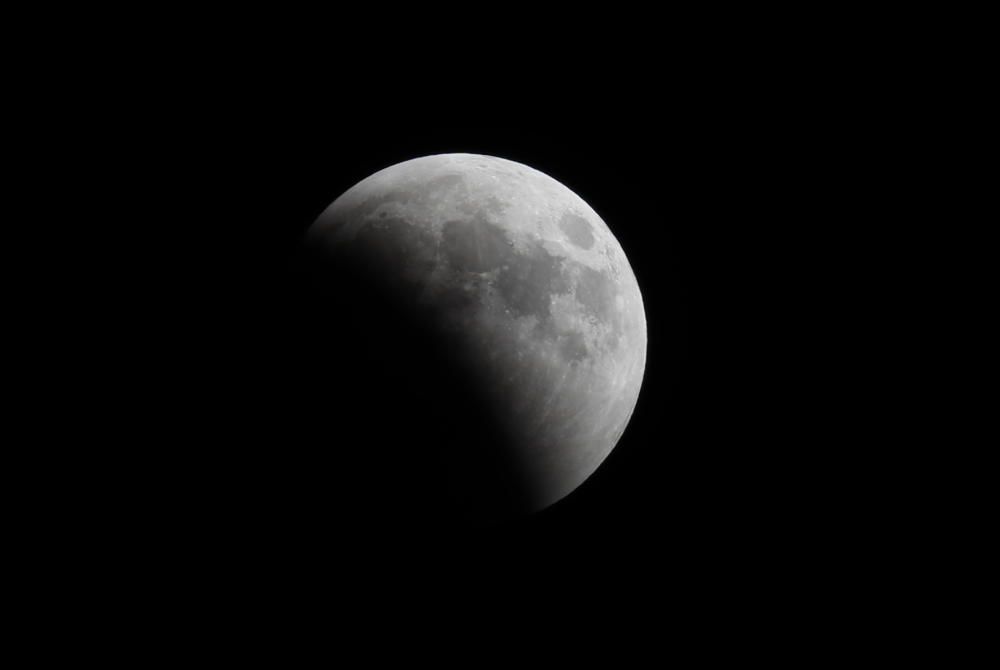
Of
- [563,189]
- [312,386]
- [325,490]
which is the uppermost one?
[563,189]

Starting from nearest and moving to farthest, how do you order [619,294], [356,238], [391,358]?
1. [391,358]
2. [356,238]
3. [619,294]

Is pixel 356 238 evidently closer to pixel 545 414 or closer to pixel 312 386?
pixel 312 386

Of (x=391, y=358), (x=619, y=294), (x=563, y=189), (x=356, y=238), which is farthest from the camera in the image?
(x=563, y=189)

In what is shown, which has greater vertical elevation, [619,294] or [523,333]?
[619,294]

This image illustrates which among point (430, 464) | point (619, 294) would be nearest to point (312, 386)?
point (430, 464)

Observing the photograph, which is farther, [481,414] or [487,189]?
[487,189]

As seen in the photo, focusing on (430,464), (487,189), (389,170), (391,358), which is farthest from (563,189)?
(430,464)

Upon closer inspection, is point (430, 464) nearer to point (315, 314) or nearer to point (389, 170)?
point (315, 314)
